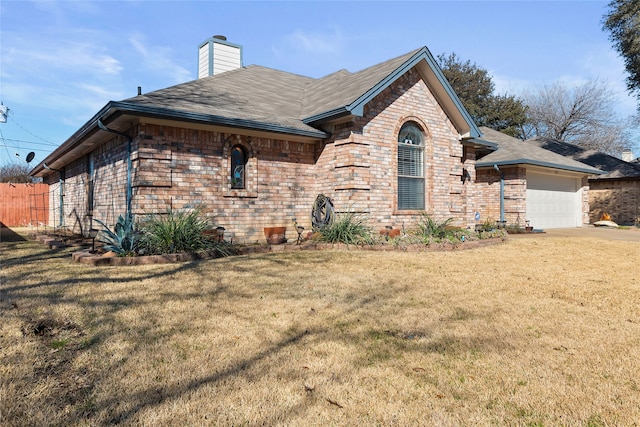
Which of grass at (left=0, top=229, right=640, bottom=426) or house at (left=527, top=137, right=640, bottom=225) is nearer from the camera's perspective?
grass at (left=0, top=229, right=640, bottom=426)

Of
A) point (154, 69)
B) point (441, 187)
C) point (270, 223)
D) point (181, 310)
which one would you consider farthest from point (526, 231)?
point (154, 69)

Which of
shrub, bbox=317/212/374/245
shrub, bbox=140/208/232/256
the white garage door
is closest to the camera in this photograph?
shrub, bbox=140/208/232/256

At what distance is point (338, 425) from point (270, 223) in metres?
8.74

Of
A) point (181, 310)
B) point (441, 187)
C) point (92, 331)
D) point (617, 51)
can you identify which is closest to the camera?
point (92, 331)

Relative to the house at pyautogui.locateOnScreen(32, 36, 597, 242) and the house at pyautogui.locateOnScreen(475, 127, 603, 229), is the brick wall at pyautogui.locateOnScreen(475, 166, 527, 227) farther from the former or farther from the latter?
the house at pyautogui.locateOnScreen(32, 36, 597, 242)

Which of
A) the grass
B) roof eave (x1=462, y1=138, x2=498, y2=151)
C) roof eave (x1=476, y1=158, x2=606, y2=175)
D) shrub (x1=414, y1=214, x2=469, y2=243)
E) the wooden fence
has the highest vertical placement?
roof eave (x1=462, y1=138, x2=498, y2=151)

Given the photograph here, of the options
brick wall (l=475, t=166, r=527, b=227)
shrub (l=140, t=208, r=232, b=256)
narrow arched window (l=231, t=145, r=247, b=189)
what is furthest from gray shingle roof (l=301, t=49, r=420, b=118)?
brick wall (l=475, t=166, r=527, b=227)

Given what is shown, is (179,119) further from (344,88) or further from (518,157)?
(518,157)

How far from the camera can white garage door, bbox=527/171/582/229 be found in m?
18.0

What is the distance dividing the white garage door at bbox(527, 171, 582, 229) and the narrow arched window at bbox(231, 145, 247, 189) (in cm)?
1378

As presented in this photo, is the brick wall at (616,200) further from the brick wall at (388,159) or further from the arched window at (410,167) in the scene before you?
the arched window at (410,167)

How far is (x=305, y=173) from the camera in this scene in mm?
11453

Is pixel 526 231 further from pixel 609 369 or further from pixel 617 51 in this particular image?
pixel 609 369

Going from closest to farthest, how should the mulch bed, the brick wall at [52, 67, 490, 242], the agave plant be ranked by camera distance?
the mulch bed < the agave plant < the brick wall at [52, 67, 490, 242]
